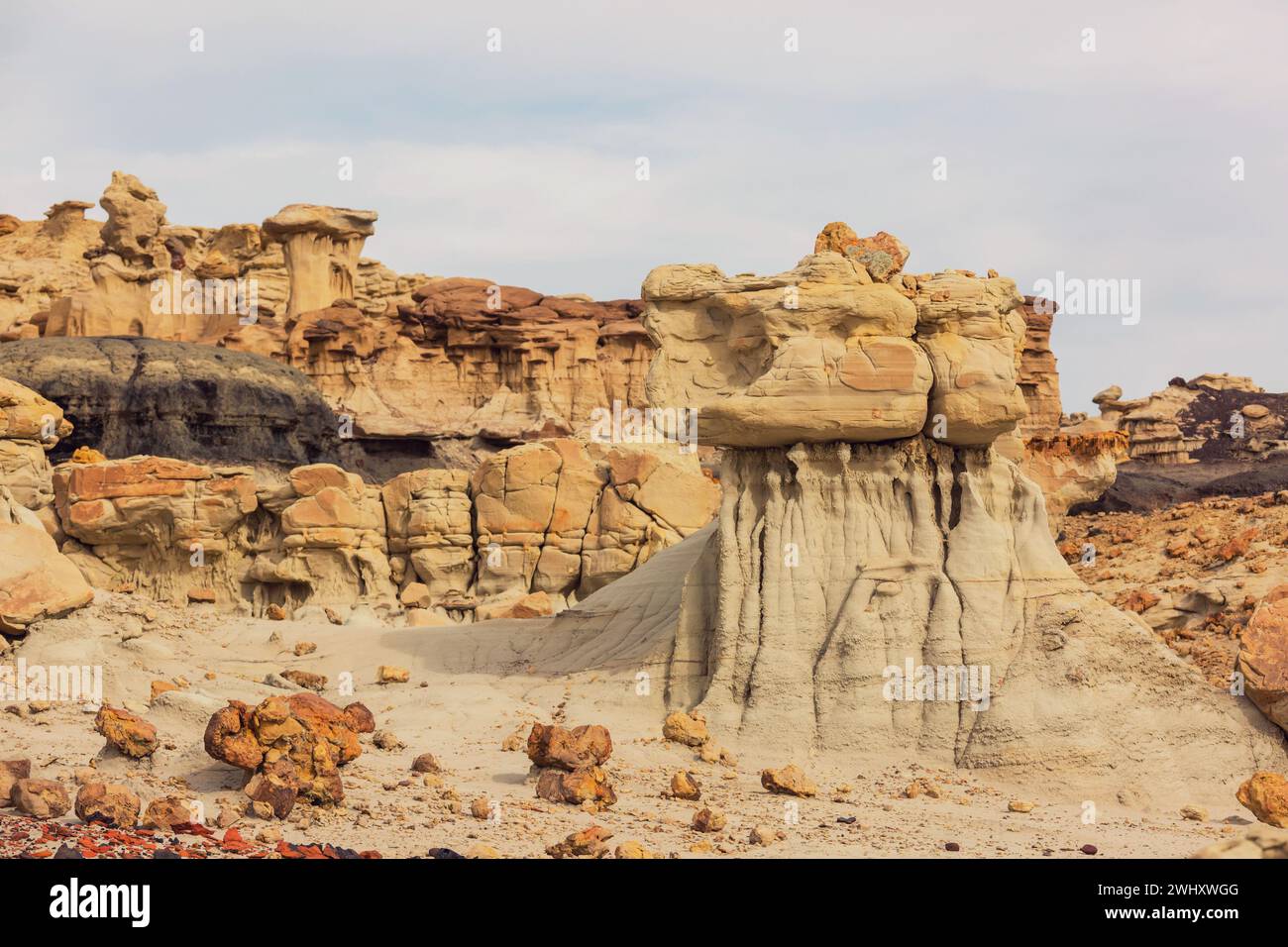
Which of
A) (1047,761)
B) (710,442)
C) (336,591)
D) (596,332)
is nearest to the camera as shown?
(1047,761)

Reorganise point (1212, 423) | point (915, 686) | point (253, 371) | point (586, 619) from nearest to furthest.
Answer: point (915, 686)
point (586, 619)
point (253, 371)
point (1212, 423)

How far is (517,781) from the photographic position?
1130 centimetres

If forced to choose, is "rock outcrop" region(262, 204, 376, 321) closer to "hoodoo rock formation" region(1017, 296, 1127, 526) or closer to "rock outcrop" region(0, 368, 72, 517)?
"rock outcrop" region(0, 368, 72, 517)

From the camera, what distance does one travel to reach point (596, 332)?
4678cm

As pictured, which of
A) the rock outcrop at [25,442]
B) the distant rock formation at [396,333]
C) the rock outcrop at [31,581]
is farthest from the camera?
the distant rock formation at [396,333]

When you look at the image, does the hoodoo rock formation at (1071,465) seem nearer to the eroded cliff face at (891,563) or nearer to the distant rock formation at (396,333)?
the eroded cliff face at (891,563)

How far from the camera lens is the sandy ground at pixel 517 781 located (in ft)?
32.2

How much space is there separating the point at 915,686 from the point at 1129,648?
1.75 metres

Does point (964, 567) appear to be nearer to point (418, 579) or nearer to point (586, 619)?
point (586, 619)

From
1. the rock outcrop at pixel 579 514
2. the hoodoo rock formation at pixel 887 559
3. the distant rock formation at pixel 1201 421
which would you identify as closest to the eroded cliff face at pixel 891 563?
the hoodoo rock formation at pixel 887 559

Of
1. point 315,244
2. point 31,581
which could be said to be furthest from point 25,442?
point 315,244

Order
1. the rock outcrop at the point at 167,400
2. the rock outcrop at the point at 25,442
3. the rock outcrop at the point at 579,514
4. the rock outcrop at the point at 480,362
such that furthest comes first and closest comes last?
the rock outcrop at the point at 480,362, the rock outcrop at the point at 167,400, the rock outcrop at the point at 579,514, the rock outcrop at the point at 25,442

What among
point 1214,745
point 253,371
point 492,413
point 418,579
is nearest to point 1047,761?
point 1214,745

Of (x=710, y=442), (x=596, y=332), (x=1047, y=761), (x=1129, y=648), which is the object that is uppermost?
(x=596, y=332)
